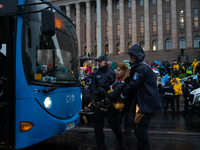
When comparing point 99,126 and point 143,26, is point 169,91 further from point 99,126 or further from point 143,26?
point 143,26

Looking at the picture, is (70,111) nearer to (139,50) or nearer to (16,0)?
(139,50)

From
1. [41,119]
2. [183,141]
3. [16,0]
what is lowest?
[183,141]

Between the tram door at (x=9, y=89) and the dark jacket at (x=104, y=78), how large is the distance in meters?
1.88

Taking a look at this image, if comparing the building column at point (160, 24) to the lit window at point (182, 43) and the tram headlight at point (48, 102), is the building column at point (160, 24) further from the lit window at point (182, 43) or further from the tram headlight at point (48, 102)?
the tram headlight at point (48, 102)

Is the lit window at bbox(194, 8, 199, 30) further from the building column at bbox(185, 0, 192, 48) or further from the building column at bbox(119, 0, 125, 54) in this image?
the building column at bbox(119, 0, 125, 54)

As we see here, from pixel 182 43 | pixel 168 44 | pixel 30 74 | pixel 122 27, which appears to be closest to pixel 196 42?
pixel 182 43

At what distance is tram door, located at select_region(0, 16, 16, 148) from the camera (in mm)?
3717

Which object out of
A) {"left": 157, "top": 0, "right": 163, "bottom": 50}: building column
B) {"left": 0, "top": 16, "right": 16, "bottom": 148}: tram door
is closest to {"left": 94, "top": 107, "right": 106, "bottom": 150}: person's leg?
{"left": 0, "top": 16, "right": 16, "bottom": 148}: tram door

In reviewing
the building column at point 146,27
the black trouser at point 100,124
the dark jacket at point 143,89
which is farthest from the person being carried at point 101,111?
the building column at point 146,27

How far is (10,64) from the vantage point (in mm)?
3787

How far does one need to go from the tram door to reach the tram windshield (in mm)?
247

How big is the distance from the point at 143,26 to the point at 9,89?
48390 mm

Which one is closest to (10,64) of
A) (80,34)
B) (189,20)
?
(189,20)

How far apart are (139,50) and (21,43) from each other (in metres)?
2.13
